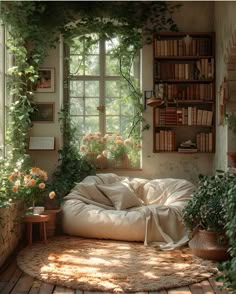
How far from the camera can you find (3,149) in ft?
17.8

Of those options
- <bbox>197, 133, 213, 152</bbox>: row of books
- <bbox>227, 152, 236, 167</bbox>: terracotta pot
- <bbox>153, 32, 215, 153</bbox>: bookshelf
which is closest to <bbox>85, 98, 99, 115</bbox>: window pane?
<bbox>153, 32, 215, 153</bbox>: bookshelf

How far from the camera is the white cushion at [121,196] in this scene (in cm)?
570

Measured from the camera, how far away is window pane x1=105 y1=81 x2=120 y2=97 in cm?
682

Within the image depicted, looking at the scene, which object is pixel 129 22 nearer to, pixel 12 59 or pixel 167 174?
pixel 12 59

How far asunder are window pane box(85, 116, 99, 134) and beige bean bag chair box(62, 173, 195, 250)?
3.15 ft

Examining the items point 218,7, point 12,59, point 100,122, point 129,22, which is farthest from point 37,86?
point 218,7

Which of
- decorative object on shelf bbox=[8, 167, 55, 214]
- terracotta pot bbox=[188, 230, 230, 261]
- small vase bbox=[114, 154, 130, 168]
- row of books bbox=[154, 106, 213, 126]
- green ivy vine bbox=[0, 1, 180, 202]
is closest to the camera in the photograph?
terracotta pot bbox=[188, 230, 230, 261]

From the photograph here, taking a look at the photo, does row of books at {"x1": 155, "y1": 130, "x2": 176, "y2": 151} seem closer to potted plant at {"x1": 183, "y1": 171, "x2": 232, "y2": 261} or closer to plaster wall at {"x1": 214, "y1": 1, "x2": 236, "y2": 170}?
plaster wall at {"x1": 214, "y1": 1, "x2": 236, "y2": 170}

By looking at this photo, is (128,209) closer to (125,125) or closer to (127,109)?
(125,125)

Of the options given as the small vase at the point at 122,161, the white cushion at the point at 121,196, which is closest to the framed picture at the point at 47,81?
the small vase at the point at 122,161

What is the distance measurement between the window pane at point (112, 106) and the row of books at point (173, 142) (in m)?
0.79

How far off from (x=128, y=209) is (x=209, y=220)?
1779mm

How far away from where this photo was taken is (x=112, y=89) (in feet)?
22.5

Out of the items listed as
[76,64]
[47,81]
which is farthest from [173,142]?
[47,81]
